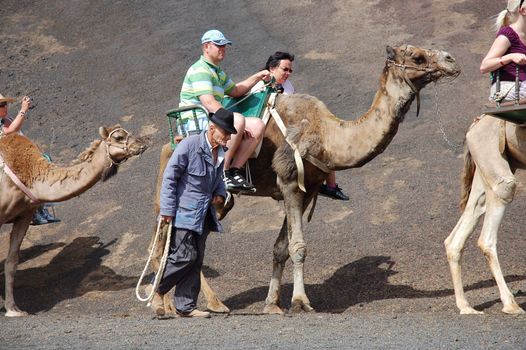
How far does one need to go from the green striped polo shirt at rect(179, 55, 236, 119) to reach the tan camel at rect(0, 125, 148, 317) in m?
1.33

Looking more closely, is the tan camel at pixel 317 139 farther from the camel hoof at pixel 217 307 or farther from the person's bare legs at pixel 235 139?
the person's bare legs at pixel 235 139

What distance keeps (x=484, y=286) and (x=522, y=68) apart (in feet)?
8.66

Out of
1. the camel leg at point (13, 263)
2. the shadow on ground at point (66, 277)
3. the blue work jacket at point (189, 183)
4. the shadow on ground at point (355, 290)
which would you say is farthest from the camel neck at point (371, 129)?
the camel leg at point (13, 263)

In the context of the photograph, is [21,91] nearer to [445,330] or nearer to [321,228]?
[321,228]

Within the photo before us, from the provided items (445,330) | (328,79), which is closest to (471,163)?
(445,330)

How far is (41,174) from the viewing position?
Result: 12180 mm

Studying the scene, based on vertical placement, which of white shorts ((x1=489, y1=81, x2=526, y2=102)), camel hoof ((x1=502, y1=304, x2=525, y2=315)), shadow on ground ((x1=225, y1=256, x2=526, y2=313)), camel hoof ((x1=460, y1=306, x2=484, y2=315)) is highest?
white shorts ((x1=489, y1=81, x2=526, y2=102))

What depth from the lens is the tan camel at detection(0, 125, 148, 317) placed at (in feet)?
38.0

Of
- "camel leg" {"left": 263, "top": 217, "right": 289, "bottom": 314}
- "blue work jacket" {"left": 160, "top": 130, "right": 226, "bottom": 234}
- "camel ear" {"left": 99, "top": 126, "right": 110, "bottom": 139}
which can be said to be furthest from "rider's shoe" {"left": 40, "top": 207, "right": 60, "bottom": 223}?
"blue work jacket" {"left": 160, "top": 130, "right": 226, "bottom": 234}

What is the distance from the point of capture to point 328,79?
17672 mm

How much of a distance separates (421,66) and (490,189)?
61.0 inches

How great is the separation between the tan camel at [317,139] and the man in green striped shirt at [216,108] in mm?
Result: 388

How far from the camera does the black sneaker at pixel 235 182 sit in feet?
33.4

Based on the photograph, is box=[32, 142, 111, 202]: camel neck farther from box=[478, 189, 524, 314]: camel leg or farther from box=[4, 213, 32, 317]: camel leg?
box=[478, 189, 524, 314]: camel leg
